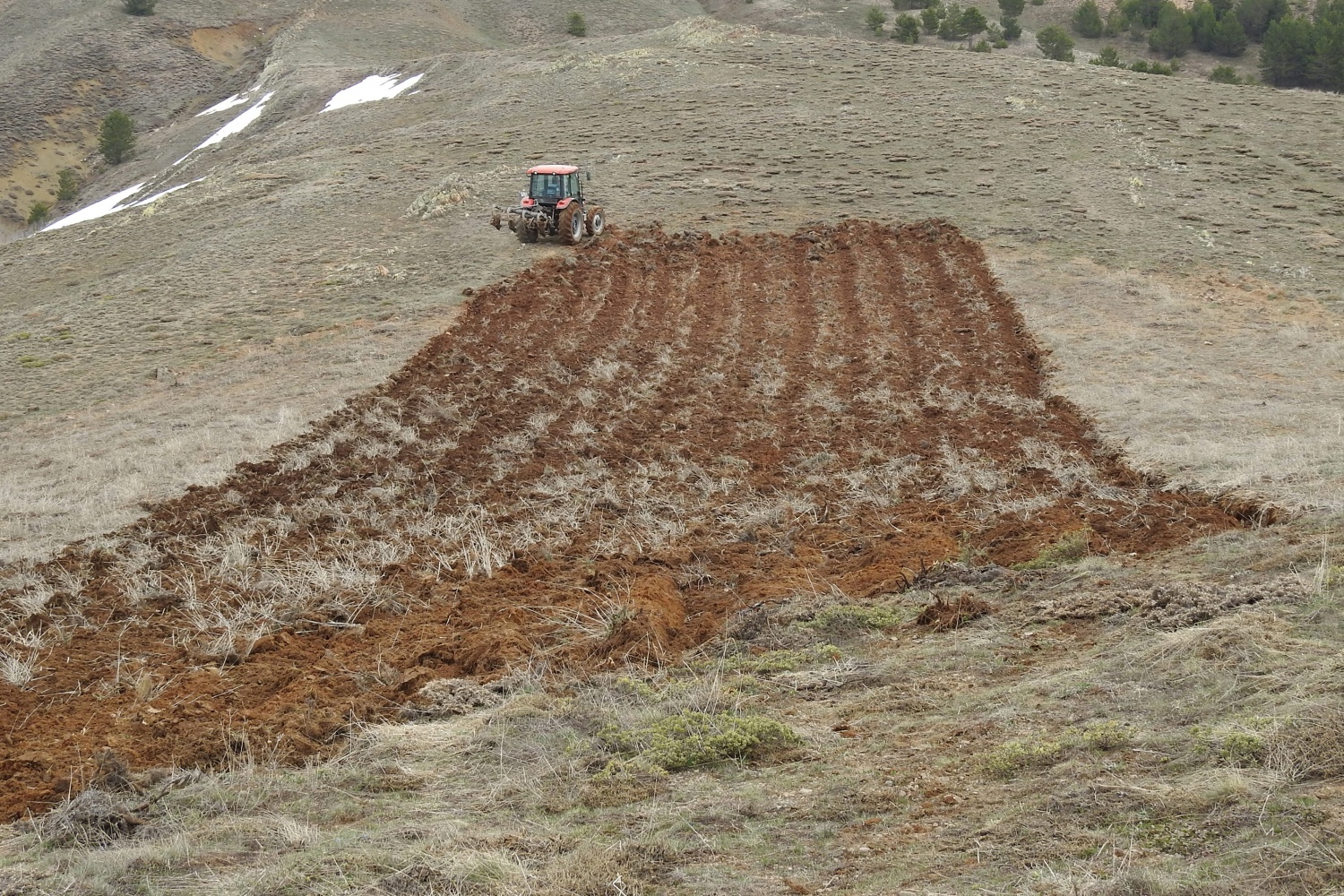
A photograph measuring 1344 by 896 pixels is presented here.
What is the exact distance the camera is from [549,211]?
892 inches

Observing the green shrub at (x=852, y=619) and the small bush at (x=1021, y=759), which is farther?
the green shrub at (x=852, y=619)

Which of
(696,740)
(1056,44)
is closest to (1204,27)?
(1056,44)

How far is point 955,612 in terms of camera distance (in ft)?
21.6

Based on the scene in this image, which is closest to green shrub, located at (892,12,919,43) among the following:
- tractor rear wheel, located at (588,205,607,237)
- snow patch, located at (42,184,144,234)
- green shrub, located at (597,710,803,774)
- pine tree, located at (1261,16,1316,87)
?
pine tree, located at (1261,16,1316,87)

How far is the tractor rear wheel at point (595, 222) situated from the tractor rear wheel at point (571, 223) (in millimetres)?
295

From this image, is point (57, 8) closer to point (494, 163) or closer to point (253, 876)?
point (494, 163)

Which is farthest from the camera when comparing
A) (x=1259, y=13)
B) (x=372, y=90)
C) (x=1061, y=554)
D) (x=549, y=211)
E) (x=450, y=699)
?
(x=1259, y=13)

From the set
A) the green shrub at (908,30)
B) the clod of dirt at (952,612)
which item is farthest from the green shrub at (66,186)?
the clod of dirt at (952,612)

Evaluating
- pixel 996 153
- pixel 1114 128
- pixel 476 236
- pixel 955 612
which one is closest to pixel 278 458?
pixel 955 612

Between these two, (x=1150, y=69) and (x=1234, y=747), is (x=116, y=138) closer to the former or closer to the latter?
(x=1150, y=69)

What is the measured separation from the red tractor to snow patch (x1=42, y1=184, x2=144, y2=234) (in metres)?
21.8

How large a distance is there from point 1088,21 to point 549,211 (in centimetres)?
5363

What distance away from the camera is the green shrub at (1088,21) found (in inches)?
2498

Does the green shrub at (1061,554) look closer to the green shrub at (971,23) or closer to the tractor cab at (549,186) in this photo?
the tractor cab at (549,186)
